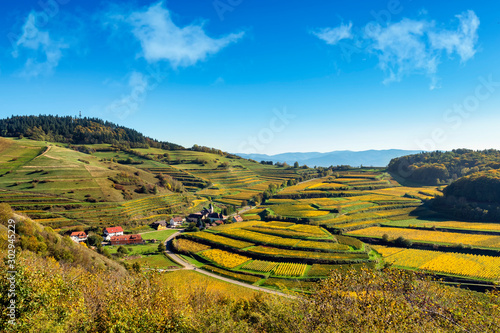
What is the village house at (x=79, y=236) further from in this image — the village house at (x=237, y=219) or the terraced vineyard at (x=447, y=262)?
the terraced vineyard at (x=447, y=262)

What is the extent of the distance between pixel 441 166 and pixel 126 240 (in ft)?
533

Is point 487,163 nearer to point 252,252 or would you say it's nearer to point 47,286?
point 252,252

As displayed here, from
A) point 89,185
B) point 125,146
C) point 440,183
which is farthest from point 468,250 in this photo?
point 125,146

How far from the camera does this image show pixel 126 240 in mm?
65312

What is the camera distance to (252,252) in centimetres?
5609

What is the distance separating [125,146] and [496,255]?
19887 cm

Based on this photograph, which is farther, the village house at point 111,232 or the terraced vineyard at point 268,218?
the village house at point 111,232

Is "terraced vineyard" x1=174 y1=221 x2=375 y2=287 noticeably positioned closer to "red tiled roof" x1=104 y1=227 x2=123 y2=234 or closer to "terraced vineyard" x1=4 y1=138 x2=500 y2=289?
"terraced vineyard" x1=4 y1=138 x2=500 y2=289

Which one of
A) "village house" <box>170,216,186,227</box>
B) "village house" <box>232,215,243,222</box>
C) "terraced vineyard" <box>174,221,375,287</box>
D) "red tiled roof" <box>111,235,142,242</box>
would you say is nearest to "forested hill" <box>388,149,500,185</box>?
"terraced vineyard" <box>174,221,375,287</box>

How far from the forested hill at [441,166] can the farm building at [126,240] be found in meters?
151

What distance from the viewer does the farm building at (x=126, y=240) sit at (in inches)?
2534

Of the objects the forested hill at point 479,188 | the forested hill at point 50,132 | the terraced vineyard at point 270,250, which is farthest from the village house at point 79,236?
the forested hill at point 50,132

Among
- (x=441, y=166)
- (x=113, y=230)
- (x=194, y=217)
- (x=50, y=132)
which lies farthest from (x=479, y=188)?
(x=50, y=132)

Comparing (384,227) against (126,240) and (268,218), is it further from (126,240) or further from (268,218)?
(126,240)
